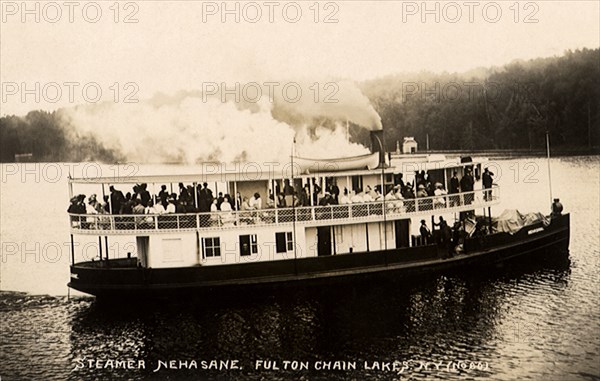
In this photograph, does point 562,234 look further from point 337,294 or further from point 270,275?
point 270,275

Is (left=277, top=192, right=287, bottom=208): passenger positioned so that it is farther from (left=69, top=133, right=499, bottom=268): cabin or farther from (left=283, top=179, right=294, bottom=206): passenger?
(left=283, top=179, right=294, bottom=206): passenger

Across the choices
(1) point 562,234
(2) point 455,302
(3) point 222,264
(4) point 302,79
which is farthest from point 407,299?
(4) point 302,79

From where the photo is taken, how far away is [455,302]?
20.0 meters

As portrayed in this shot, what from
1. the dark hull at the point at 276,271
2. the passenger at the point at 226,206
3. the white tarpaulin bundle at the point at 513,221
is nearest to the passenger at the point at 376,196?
the dark hull at the point at 276,271

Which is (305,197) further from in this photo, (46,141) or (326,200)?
(46,141)

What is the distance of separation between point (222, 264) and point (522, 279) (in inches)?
443

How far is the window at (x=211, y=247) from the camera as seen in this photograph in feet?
69.1

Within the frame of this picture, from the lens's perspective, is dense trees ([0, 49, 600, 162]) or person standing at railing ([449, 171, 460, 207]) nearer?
person standing at railing ([449, 171, 460, 207])

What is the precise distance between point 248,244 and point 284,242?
134 centimetres

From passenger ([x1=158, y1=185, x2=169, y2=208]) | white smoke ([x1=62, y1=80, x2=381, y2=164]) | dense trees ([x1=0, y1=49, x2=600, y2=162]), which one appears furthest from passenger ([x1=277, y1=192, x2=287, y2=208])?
white smoke ([x1=62, y1=80, x2=381, y2=164])

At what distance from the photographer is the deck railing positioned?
20.6 metres

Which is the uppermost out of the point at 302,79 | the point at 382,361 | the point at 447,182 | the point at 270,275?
the point at 302,79

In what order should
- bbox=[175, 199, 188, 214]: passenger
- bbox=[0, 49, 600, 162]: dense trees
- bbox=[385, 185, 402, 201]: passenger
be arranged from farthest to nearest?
bbox=[0, 49, 600, 162]: dense trees → bbox=[385, 185, 402, 201]: passenger → bbox=[175, 199, 188, 214]: passenger

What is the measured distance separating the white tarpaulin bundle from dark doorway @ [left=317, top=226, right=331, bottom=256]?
8185mm
